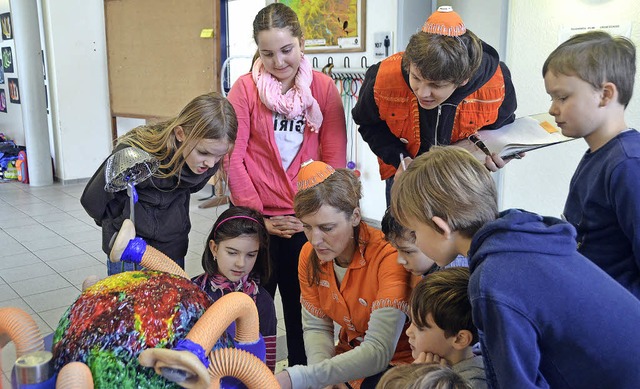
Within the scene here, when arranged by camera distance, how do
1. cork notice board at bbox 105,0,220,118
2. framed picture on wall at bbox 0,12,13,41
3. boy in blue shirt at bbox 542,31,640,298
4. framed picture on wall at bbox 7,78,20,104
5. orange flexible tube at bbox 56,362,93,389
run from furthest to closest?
framed picture on wall at bbox 7,78,20,104
framed picture on wall at bbox 0,12,13,41
cork notice board at bbox 105,0,220,118
boy in blue shirt at bbox 542,31,640,298
orange flexible tube at bbox 56,362,93,389

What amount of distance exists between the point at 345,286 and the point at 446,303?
1.72 ft

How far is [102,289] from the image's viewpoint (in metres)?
1.15

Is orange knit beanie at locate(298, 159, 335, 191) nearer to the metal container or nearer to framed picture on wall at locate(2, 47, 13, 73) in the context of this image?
the metal container

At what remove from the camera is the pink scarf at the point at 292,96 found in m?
2.21

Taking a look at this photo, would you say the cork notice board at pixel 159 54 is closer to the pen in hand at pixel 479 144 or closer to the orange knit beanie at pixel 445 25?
the pen in hand at pixel 479 144

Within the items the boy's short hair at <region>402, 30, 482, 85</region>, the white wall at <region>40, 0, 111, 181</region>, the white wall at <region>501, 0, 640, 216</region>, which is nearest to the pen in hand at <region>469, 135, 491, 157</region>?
the boy's short hair at <region>402, 30, 482, 85</region>

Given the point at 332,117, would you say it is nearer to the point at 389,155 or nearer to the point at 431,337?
the point at 389,155

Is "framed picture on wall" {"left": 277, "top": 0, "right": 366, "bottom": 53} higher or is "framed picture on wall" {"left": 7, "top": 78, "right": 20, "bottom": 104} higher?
"framed picture on wall" {"left": 277, "top": 0, "right": 366, "bottom": 53}

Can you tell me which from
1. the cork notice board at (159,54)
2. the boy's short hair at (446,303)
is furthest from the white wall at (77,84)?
the boy's short hair at (446,303)

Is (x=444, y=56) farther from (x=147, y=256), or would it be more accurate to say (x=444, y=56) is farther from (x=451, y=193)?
(x=147, y=256)

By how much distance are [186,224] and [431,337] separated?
3.61 feet

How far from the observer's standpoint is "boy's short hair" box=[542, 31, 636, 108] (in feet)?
4.90

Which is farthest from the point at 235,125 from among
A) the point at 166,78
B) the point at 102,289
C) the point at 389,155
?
the point at 166,78

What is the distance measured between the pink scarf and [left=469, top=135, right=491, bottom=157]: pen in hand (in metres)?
0.59
